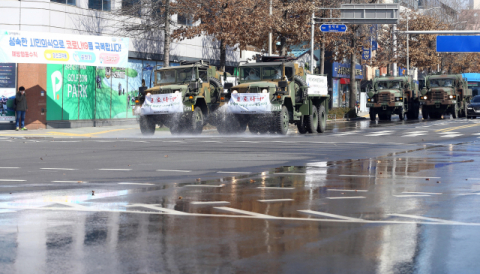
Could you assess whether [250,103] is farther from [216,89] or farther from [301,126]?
[301,126]

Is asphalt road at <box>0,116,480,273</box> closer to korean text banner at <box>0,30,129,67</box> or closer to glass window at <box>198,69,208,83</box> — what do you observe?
glass window at <box>198,69,208,83</box>

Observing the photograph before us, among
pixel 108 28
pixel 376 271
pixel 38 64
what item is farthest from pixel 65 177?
pixel 108 28

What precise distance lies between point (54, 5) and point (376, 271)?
29065 millimetres

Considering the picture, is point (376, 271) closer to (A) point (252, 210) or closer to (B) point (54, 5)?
(A) point (252, 210)

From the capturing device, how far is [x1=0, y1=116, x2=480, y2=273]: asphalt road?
616cm

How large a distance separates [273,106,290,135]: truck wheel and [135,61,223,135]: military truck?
2596 mm

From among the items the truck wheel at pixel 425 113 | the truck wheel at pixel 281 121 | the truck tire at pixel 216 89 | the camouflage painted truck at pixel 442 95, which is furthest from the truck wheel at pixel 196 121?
Answer: the truck wheel at pixel 425 113

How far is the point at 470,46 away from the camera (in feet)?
194

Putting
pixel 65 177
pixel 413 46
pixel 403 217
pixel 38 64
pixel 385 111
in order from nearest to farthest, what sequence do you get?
pixel 403 217, pixel 65 177, pixel 38 64, pixel 385 111, pixel 413 46

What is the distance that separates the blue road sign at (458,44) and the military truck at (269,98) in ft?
105

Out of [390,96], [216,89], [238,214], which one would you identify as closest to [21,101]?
[216,89]

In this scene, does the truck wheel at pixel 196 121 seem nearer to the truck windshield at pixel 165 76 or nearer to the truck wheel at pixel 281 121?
the truck windshield at pixel 165 76

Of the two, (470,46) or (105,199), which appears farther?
(470,46)

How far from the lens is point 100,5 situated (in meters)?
35.7
